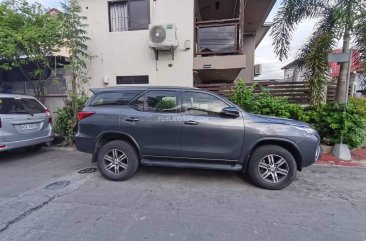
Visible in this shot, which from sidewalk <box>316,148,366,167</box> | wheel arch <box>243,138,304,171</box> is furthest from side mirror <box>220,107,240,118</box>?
sidewalk <box>316,148,366,167</box>

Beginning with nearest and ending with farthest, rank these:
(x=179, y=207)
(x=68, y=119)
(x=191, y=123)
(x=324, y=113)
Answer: (x=179, y=207) < (x=191, y=123) < (x=324, y=113) < (x=68, y=119)

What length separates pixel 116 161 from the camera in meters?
4.75

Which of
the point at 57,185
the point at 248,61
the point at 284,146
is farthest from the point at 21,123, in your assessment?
the point at 248,61

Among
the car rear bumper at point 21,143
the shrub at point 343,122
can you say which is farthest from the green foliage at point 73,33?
the shrub at point 343,122

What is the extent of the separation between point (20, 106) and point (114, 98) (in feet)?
10.6

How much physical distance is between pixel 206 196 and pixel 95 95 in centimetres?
301

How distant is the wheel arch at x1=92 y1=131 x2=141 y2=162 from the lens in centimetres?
469

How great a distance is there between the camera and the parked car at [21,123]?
18.8ft

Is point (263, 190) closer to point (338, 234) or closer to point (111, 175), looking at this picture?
point (338, 234)

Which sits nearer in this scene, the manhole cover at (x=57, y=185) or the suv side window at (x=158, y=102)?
the manhole cover at (x=57, y=185)

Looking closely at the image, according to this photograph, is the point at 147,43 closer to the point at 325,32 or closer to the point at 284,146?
the point at 325,32

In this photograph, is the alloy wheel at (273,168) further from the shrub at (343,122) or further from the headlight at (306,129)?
the shrub at (343,122)

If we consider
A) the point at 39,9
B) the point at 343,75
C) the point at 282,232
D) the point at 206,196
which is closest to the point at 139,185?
the point at 206,196

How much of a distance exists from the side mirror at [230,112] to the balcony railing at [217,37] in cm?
457
